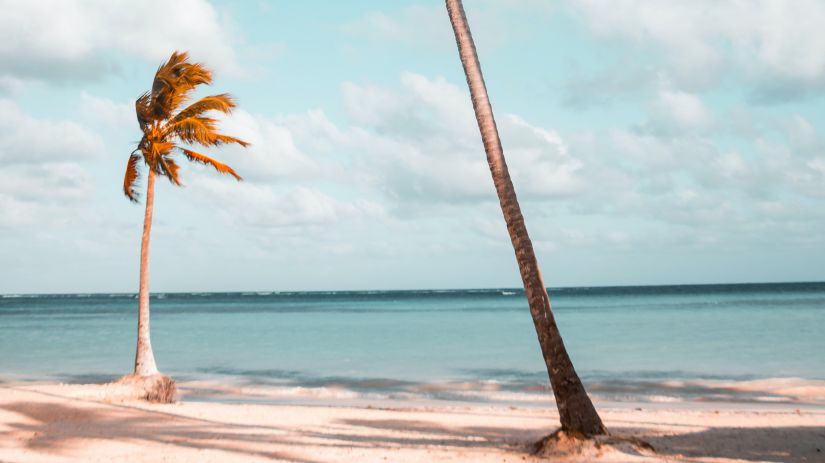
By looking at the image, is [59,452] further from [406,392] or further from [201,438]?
[406,392]

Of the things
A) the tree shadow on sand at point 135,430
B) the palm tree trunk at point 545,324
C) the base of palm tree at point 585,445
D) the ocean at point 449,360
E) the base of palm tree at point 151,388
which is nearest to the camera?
the base of palm tree at point 585,445

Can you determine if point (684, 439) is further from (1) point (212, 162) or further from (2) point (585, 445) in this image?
(1) point (212, 162)

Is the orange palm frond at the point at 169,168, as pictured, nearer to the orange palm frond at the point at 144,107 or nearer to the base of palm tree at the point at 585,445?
the orange palm frond at the point at 144,107

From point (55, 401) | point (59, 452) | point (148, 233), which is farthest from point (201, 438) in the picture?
point (148, 233)

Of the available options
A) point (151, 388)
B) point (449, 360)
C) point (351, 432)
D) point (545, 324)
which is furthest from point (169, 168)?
point (449, 360)

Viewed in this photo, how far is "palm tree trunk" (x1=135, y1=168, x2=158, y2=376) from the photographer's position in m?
15.5

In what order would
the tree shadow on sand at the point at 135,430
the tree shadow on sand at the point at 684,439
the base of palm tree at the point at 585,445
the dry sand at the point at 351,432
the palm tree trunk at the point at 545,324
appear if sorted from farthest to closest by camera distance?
the tree shadow on sand at the point at 135,430
the dry sand at the point at 351,432
the tree shadow on sand at the point at 684,439
the palm tree trunk at the point at 545,324
the base of palm tree at the point at 585,445

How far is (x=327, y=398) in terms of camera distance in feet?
60.0

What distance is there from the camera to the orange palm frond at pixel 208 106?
1642 cm

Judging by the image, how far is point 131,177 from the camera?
654 inches

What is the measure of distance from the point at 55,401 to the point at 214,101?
706 cm

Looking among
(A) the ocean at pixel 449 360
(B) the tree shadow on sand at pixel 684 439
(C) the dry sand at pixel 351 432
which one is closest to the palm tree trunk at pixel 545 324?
(C) the dry sand at pixel 351 432

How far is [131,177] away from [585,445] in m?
12.2

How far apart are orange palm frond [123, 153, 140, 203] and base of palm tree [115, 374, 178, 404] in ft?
13.4
